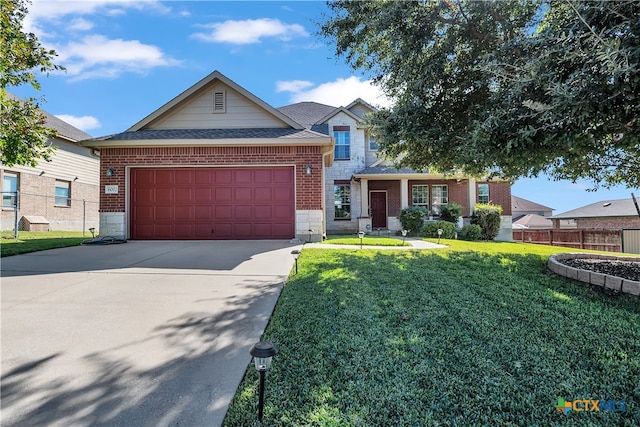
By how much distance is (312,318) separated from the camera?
133 inches

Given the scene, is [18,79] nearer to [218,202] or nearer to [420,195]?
[218,202]

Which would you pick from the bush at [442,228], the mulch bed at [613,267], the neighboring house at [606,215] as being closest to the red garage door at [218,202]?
the mulch bed at [613,267]

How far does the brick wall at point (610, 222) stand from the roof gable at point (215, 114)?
79.4ft

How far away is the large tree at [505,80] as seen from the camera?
3.99 m

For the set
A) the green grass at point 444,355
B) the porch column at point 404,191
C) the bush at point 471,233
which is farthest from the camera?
the porch column at point 404,191

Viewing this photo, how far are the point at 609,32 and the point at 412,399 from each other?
5.11 m

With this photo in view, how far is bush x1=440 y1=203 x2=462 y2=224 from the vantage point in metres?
15.2

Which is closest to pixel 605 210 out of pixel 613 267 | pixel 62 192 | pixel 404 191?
pixel 404 191

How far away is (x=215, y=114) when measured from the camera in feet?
34.9

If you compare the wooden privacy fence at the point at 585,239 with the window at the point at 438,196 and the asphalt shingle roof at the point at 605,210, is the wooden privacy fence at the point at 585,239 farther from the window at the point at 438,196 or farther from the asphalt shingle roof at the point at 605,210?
the asphalt shingle roof at the point at 605,210

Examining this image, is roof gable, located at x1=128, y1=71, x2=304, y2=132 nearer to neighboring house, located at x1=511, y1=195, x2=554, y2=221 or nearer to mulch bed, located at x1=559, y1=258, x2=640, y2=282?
mulch bed, located at x1=559, y1=258, x2=640, y2=282

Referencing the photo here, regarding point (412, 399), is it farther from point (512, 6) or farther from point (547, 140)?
point (512, 6)

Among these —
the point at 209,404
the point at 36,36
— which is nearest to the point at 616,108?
the point at 209,404

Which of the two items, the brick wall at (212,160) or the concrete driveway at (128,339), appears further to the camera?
the brick wall at (212,160)
